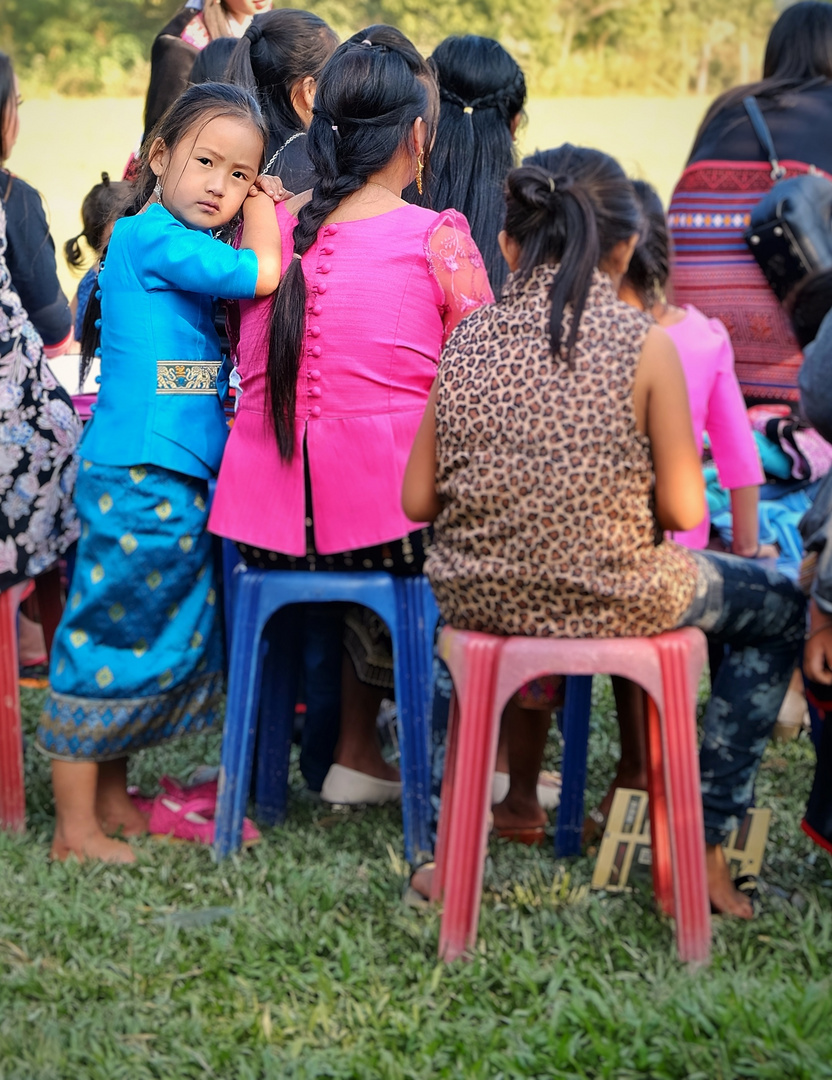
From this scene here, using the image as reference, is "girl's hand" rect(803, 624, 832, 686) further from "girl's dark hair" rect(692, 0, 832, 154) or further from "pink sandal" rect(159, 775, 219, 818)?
"girl's dark hair" rect(692, 0, 832, 154)

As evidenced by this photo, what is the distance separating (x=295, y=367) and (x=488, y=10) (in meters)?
11.4

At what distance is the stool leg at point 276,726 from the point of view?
3014 mm

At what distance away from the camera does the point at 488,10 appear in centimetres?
1282

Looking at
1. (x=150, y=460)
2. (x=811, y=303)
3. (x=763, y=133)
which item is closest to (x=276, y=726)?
(x=150, y=460)

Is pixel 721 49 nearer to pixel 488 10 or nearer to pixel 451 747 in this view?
pixel 488 10

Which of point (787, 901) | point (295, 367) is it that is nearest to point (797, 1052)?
point (787, 901)

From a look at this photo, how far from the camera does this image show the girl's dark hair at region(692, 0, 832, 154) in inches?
152

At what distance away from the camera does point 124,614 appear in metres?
2.82

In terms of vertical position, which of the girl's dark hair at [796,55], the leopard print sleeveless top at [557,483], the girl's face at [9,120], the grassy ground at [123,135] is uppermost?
the grassy ground at [123,135]

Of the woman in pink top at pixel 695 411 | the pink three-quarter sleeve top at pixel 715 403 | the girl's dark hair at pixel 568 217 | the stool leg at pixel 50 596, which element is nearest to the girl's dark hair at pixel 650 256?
the woman in pink top at pixel 695 411

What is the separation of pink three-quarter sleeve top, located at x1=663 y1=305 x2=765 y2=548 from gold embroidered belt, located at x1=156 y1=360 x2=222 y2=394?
1.17 m

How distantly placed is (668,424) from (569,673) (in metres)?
0.46

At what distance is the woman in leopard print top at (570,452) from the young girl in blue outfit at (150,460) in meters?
0.62

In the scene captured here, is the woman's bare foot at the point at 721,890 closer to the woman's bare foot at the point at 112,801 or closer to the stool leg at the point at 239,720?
the stool leg at the point at 239,720
